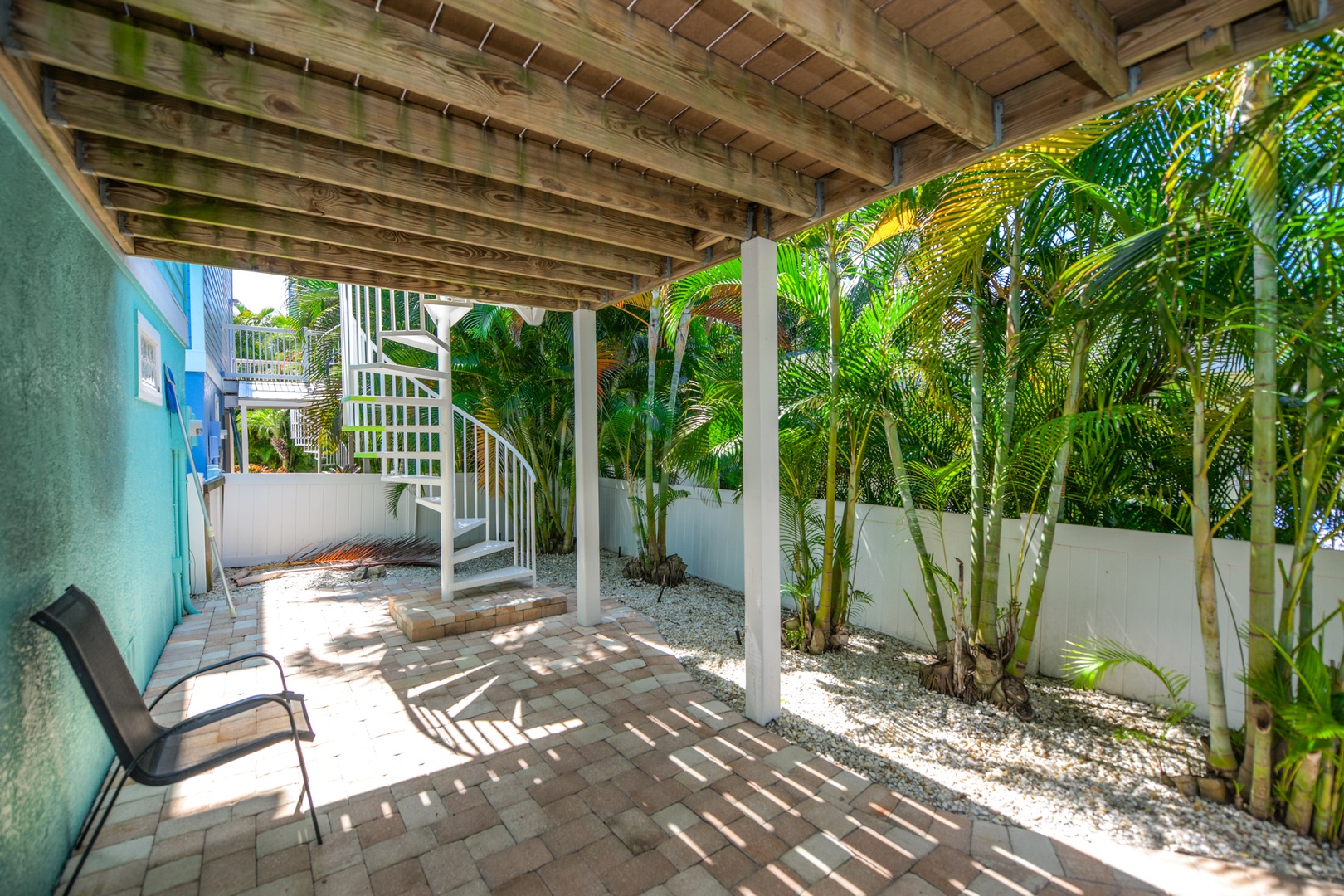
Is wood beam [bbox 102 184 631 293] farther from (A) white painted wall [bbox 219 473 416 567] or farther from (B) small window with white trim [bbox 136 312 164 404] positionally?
(A) white painted wall [bbox 219 473 416 567]

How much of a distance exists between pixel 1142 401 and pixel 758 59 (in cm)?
231

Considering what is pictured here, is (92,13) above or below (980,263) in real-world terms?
above

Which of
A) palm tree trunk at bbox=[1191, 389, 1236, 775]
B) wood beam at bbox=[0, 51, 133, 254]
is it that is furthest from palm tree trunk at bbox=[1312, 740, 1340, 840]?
wood beam at bbox=[0, 51, 133, 254]

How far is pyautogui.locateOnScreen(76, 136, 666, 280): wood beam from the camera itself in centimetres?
215

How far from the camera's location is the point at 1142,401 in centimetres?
277

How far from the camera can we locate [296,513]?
21.5 ft

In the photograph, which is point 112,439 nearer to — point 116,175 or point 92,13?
point 116,175

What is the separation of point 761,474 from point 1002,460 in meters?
1.21

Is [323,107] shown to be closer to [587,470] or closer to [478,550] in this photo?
[587,470]

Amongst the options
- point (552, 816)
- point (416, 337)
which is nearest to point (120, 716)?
point (552, 816)

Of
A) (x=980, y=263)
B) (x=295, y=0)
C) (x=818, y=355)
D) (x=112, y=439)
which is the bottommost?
(x=112, y=439)

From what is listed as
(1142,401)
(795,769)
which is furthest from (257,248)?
(1142,401)

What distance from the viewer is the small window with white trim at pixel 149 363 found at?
10.8 ft

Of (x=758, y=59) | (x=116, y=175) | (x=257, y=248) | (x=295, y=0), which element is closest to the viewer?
(x=295, y=0)
